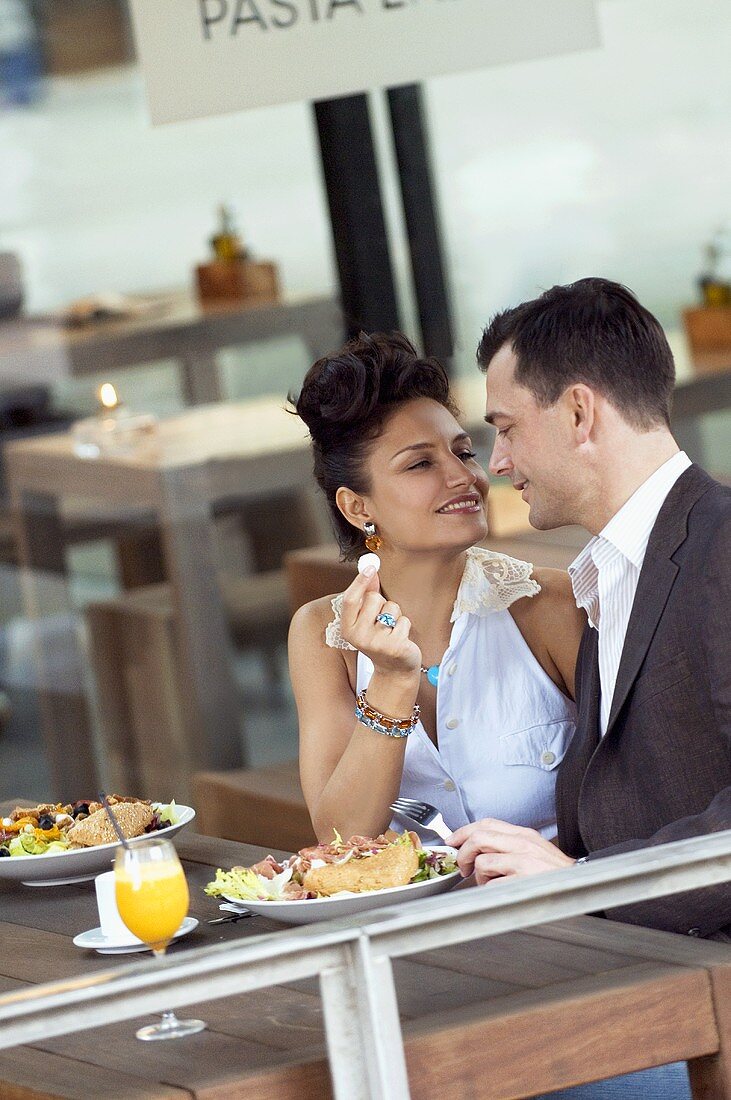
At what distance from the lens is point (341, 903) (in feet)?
5.88

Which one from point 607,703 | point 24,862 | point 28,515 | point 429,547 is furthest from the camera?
point 28,515

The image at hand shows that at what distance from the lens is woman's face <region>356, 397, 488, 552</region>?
7.82 ft

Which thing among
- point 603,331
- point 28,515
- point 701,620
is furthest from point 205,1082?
point 28,515

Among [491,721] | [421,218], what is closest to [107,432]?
[421,218]

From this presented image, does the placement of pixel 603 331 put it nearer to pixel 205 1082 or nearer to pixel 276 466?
pixel 205 1082

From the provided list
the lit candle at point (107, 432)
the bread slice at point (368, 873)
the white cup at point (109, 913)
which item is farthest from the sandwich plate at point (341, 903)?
Result: the lit candle at point (107, 432)

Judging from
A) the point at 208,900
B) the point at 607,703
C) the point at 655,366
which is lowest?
the point at 208,900

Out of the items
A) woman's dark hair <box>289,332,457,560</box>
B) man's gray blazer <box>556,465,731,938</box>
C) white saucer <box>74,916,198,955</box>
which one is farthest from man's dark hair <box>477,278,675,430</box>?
white saucer <box>74,916,198,955</box>

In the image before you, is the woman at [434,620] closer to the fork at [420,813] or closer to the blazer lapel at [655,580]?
the fork at [420,813]

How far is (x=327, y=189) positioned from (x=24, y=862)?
244 centimetres

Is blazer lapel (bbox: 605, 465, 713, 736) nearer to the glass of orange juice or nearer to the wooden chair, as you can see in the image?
the glass of orange juice

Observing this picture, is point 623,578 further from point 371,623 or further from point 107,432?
point 107,432

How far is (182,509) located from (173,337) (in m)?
0.41

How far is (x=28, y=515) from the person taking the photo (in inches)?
164
